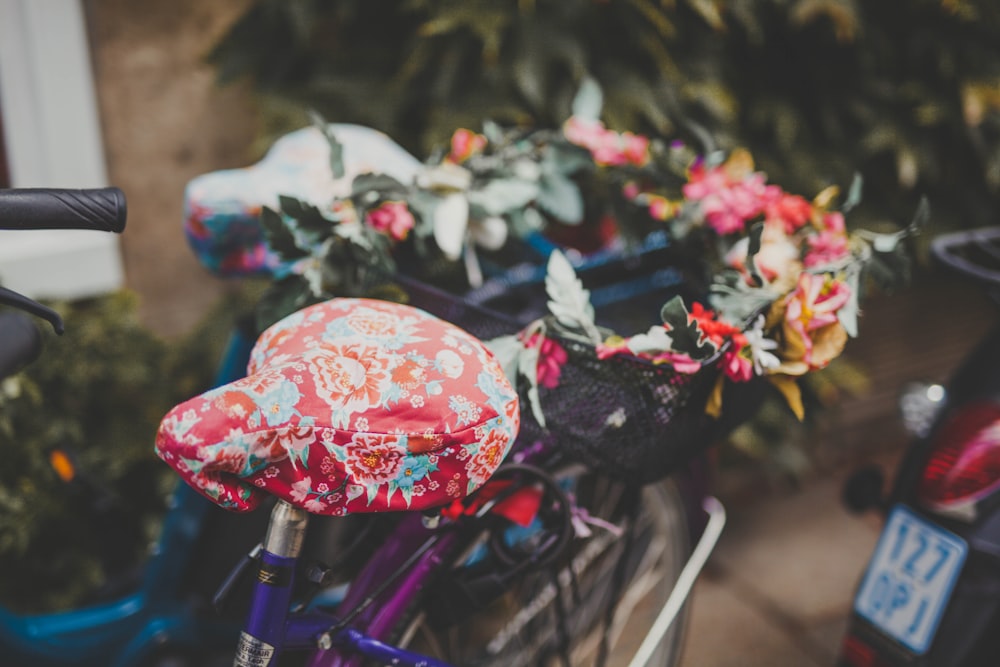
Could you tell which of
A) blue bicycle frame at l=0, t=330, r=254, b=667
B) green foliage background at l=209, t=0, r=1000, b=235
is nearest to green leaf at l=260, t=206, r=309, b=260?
blue bicycle frame at l=0, t=330, r=254, b=667

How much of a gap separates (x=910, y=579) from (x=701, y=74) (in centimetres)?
176

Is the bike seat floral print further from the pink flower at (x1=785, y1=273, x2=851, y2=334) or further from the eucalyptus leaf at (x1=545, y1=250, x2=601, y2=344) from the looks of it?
the pink flower at (x1=785, y1=273, x2=851, y2=334)

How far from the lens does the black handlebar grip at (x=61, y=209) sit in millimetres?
1034

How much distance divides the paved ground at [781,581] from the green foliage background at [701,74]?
3.97 ft

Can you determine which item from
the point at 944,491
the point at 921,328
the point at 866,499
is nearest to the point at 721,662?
the point at 866,499

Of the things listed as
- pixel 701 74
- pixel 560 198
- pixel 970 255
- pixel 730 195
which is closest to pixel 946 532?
pixel 970 255

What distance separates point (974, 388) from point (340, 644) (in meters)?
1.43

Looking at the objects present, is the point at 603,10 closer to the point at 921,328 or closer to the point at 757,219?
the point at 757,219

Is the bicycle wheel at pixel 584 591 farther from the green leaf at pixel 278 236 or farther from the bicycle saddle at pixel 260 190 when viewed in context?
the bicycle saddle at pixel 260 190

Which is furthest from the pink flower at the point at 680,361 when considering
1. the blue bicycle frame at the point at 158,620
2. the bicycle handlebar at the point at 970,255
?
the blue bicycle frame at the point at 158,620

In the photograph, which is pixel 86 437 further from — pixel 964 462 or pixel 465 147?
A: pixel 964 462

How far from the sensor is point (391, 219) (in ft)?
5.38

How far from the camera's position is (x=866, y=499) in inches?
79.7

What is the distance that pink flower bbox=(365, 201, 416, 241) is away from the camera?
163 centimetres
